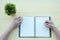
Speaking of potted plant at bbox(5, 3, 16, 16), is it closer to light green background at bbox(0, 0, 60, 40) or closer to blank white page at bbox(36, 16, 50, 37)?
light green background at bbox(0, 0, 60, 40)

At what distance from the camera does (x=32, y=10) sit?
79 centimetres

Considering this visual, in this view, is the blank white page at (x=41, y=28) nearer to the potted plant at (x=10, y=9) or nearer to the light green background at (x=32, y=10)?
the light green background at (x=32, y=10)

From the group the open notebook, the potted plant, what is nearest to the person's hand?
the open notebook

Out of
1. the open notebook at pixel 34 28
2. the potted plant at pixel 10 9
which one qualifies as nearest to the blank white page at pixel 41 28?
the open notebook at pixel 34 28

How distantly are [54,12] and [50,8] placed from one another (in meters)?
0.03

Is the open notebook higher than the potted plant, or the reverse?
the potted plant

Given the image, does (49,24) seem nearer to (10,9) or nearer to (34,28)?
(34,28)

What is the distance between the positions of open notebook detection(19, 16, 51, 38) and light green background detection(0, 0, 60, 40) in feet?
0.09

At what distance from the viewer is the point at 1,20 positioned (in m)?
0.79

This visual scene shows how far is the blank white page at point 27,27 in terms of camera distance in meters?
0.76

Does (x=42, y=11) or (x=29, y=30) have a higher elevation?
(x=42, y=11)

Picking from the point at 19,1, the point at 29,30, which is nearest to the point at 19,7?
the point at 19,1

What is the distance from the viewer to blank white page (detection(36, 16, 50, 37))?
0.76m

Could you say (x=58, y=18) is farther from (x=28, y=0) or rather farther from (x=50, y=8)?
(x=28, y=0)
